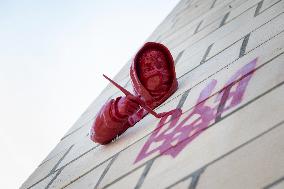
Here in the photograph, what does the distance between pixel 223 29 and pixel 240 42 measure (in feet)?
1.44

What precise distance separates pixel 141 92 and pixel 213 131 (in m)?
0.48

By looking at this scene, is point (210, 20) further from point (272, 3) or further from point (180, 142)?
point (180, 142)

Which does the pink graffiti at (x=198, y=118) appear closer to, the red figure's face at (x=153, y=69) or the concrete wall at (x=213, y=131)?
the concrete wall at (x=213, y=131)

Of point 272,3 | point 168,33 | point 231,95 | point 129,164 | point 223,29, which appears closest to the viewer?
point 231,95

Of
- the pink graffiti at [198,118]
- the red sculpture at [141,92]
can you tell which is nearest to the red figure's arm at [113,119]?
the red sculpture at [141,92]

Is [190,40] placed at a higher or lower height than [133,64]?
lower

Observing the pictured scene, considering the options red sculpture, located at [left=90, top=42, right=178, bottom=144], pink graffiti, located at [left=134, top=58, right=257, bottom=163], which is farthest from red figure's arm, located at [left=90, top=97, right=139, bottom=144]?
pink graffiti, located at [left=134, top=58, right=257, bottom=163]

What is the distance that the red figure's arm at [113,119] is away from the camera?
1.59 metres

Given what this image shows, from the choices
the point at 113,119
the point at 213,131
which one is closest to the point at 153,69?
the point at 113,119

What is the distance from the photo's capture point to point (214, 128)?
1168 millimetres

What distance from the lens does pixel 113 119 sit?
162 cm

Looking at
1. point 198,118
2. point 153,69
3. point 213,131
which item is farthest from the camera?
point 153,69

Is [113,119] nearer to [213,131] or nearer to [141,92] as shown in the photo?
[141,92]

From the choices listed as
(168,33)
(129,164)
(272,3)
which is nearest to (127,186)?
(129,164)
